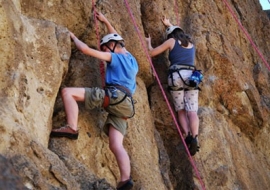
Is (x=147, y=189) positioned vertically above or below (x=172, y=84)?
below

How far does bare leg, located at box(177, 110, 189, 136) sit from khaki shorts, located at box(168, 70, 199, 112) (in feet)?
0.29

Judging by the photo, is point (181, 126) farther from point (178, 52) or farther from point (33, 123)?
point (33, 123)

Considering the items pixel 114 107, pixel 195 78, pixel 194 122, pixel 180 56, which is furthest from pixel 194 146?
pixel 114 107

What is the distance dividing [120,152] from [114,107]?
61 cm

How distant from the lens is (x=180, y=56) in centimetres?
828

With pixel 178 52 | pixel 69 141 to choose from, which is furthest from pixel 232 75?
pixel 69 141

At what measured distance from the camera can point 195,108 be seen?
8.17 m

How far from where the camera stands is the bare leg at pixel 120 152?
602 centimetres

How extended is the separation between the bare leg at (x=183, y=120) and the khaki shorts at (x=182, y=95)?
0.29 feet

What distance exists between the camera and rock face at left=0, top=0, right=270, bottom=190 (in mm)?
5258

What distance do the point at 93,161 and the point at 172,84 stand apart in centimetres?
238

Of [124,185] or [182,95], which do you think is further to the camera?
[182,95]

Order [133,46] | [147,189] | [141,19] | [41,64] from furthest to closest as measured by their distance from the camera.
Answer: [141,19] < [133,46] < [147,189] < [41,64]

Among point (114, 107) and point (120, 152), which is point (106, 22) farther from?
point (120, 152)
